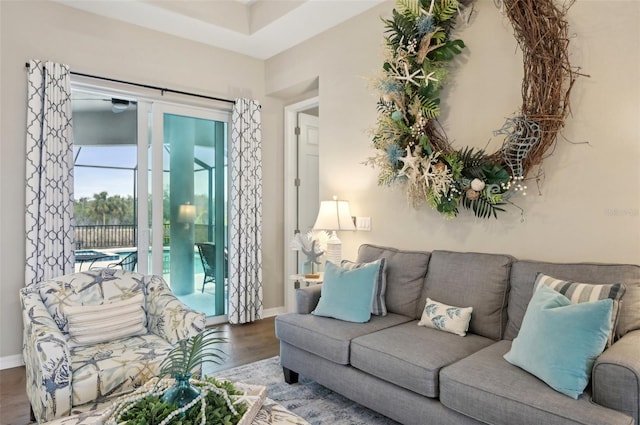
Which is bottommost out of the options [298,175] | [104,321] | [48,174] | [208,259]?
[104,321]

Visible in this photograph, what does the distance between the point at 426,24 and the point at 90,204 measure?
3292 millimetres

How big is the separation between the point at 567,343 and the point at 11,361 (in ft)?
12.8

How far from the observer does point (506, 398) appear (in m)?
1.74

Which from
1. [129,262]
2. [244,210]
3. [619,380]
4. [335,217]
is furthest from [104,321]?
[619,380]

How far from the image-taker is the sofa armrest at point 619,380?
1.53 metres

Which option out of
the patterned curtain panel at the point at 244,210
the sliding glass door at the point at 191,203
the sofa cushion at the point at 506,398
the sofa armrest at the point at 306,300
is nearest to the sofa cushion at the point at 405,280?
the sofa armrest at the point at 306,300

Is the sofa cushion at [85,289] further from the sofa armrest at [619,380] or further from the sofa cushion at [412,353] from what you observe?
the sofa armrest at [619,380]

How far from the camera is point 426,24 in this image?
9.48 feet

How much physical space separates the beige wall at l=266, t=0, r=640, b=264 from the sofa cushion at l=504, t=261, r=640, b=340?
0.22m

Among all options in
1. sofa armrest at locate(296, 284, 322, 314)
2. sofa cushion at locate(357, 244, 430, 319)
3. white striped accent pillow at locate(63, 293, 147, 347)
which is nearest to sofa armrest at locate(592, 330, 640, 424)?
sofa cushion at locate(357, 244, 430, 319)

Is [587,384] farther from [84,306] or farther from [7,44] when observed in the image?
[7,44]

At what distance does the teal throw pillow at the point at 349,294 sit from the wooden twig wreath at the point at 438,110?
0.71m

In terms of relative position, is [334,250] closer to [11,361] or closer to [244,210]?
[244,210]

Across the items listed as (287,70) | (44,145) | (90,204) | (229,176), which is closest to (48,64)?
(44,145)
